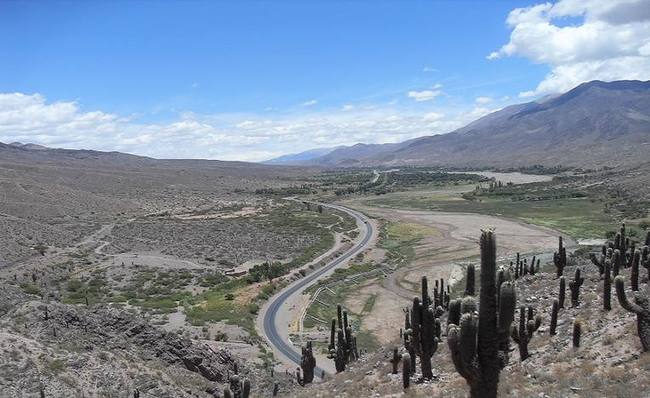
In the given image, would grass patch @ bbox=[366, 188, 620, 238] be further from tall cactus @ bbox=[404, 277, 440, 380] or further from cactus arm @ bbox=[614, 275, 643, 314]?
tall cactus @ bbox=[404, 277, 440, 380]

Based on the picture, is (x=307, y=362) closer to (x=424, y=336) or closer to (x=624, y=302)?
(x=424, y=336)

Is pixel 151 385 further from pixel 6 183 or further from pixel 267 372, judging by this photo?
pixel 6 183

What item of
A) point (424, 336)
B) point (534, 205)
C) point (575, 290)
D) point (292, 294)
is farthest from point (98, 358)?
point (534, 205)

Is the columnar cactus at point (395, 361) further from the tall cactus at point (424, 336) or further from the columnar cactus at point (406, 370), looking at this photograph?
the columnar cactus at point (406, 370)

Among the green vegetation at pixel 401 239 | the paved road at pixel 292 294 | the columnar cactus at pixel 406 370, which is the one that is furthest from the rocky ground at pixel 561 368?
the green vegetation at pixel 401 239

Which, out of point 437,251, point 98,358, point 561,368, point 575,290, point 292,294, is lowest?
point 292,294
